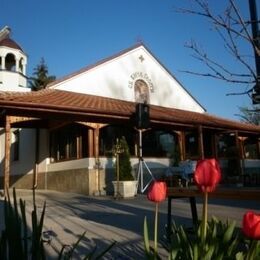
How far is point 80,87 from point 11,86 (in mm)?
4847

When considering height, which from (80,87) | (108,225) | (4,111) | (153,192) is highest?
(80,87)

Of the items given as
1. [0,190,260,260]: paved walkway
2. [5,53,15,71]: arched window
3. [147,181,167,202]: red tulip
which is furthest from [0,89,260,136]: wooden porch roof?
[147,181,167,202]: red tulip

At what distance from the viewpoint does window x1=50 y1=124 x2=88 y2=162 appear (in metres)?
17.6

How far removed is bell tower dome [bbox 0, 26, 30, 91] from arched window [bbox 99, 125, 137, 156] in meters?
7.58

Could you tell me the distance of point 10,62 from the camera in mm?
25484

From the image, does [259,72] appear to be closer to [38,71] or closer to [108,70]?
[108,70]

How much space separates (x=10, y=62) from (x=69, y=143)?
366 inches

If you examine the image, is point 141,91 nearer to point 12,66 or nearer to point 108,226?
point 12,66

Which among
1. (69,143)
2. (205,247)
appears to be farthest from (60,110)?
(205,247)

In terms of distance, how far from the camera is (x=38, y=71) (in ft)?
164

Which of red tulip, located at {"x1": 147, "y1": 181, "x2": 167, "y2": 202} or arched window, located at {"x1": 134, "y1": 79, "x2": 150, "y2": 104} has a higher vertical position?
arched window, located at {"x1": 134, "y1": 79, "x2": 150, "y2": 104}

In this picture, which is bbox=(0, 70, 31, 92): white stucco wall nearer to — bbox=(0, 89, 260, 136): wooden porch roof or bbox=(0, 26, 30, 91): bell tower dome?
bbox=(0, 26, 30, 91): bell tower dome

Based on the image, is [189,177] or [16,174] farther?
[16,174]

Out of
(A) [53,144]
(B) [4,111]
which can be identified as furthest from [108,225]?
(A) [53,144]
